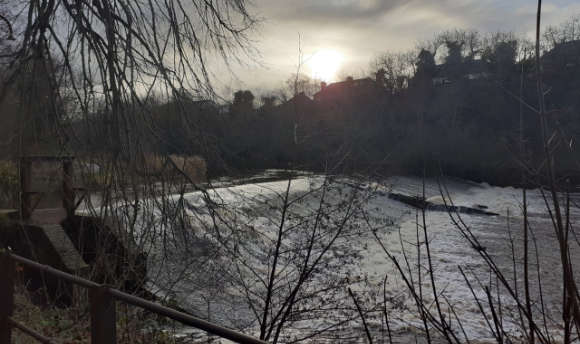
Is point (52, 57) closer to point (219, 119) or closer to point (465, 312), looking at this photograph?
point (219, 119)

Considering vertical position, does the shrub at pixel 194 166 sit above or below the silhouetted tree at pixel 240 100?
below

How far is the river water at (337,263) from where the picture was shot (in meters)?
5.09

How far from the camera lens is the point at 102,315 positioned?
194 centimetres

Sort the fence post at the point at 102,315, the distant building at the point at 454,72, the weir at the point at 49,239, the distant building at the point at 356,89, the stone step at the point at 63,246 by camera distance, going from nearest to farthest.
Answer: the fence post at the point at 102,315, the weir at the point at 49,239, the stone step at the point at 63,246, the distant building at the point at 356,89, the distant building at the point at 454,72

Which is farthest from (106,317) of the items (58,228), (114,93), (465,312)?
(465,312)

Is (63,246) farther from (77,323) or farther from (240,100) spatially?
(240,100)

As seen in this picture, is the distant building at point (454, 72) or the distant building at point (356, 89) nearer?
the distant building at point (356, 89)

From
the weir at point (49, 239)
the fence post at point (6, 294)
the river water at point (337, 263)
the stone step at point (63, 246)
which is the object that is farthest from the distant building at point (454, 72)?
the fence post at point (6, 294)

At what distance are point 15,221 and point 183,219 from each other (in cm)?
534

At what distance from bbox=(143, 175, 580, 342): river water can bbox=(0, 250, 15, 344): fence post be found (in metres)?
1.43

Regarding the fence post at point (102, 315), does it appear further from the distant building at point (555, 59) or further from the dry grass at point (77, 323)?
the dry grass at point (77, 323)

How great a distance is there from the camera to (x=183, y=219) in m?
4.61

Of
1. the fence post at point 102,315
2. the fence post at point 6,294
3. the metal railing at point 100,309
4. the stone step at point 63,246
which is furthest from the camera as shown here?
the stone step at point 63,246

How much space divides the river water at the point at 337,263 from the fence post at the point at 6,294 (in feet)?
4.69
